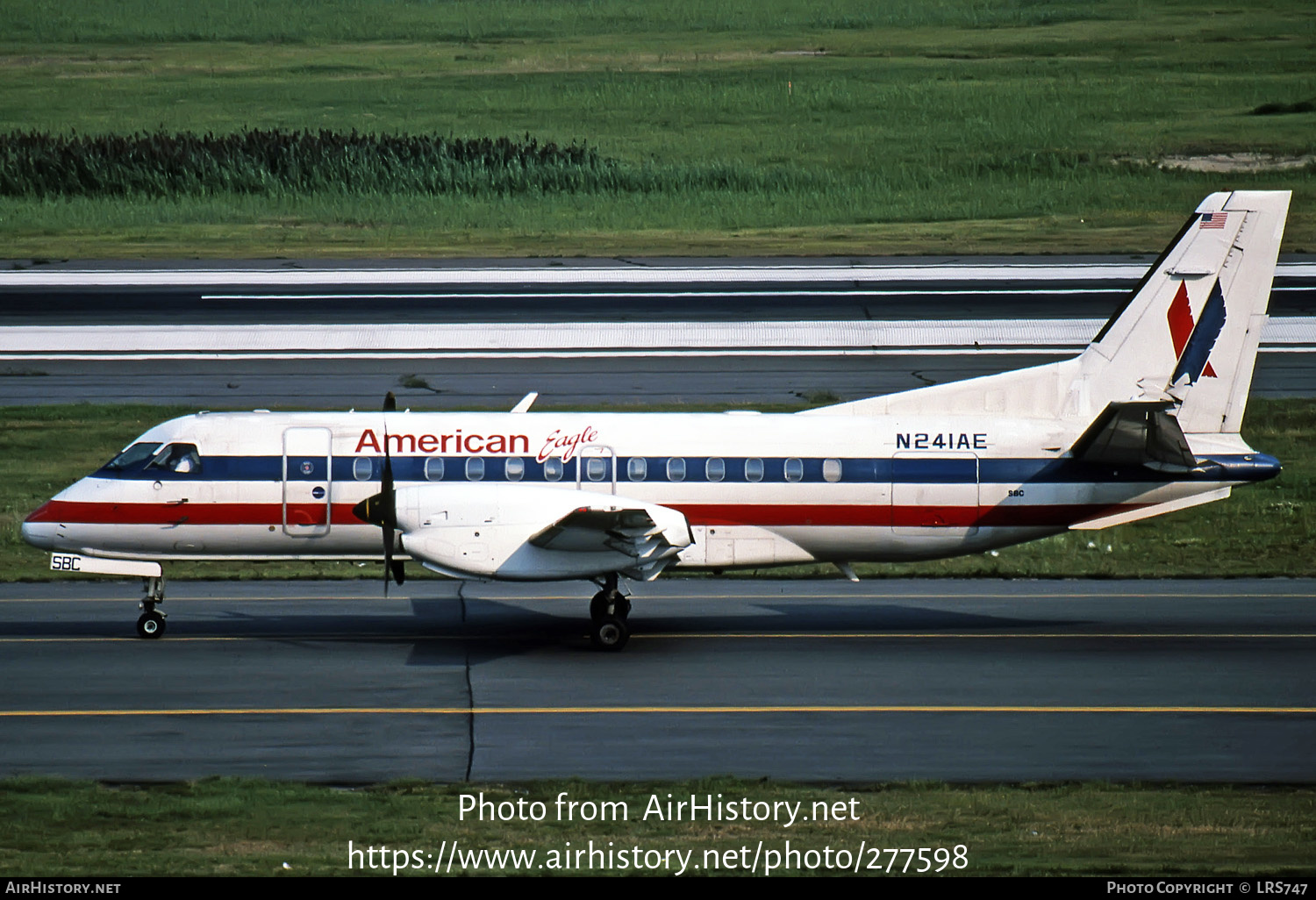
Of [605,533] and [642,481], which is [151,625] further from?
[642,481]

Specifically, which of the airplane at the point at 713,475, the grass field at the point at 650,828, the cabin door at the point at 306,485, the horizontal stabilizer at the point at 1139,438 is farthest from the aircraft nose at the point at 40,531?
the horizontal stabilizer at the point at 1139,438

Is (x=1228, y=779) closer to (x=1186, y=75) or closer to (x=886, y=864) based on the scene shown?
(x=886, y=864)

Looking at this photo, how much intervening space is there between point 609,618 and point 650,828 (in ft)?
22.6

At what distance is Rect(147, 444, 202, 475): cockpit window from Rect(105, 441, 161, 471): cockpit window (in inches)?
4.5

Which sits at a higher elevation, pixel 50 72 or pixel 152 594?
pixel 50 72

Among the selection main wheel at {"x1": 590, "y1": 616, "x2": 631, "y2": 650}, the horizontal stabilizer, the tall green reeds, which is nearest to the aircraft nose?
main wheel at {"x1": 590, "y1": 616, "x2": 631, "y2": 650}

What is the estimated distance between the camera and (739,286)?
50344 mm

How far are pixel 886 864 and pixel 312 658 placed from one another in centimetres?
991

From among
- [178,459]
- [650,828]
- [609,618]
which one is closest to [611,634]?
[609,618]

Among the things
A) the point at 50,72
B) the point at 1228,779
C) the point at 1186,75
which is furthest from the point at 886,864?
the point at 50,72

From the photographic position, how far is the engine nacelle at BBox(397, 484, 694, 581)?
817 inches

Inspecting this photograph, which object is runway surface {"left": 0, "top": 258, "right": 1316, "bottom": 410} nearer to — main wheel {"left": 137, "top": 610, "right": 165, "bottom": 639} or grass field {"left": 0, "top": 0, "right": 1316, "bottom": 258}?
grass field {"left": 0, "top": 0, "right": 1316, "bottom": 258}

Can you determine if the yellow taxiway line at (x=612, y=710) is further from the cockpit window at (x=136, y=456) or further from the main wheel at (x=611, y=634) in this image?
the cockpit window at (x=136, y=456)

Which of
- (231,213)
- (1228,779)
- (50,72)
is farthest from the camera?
(50,72)
